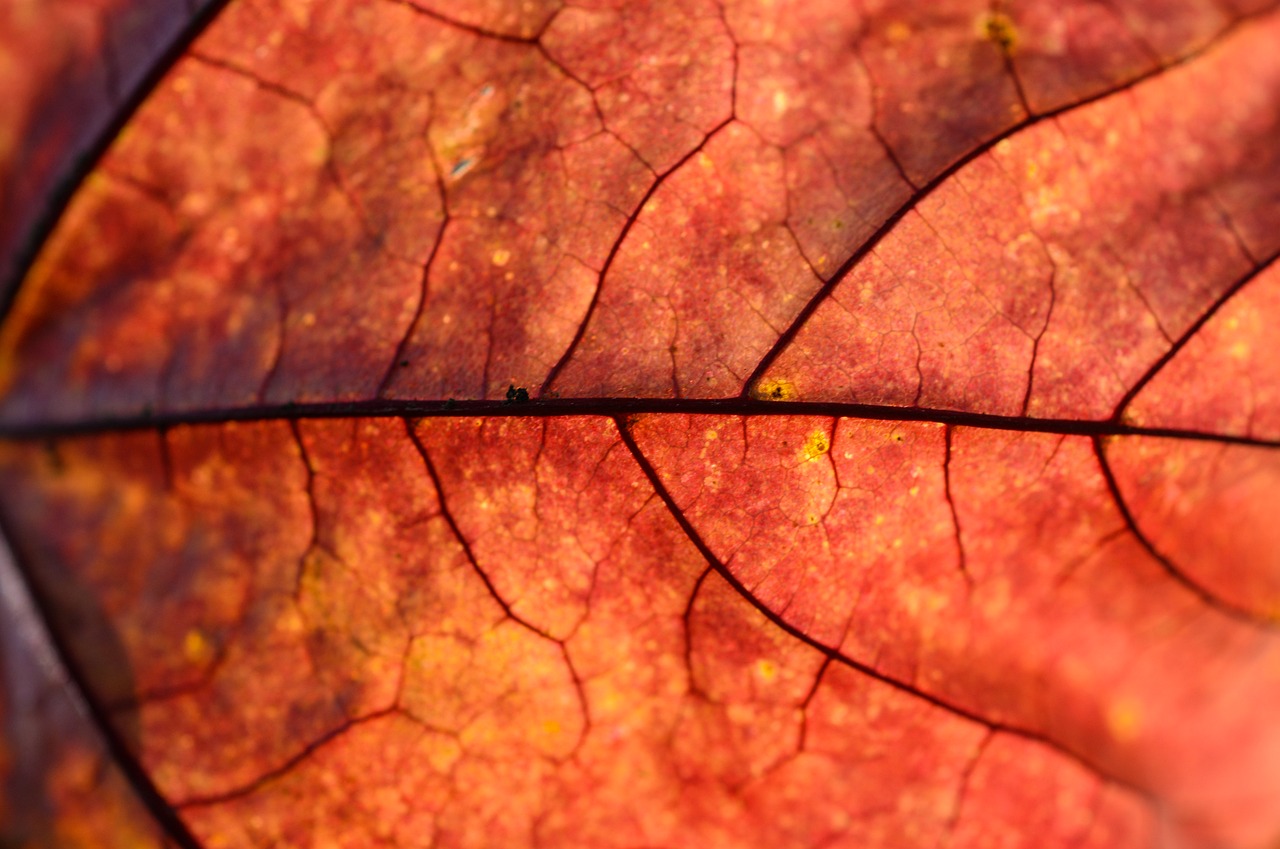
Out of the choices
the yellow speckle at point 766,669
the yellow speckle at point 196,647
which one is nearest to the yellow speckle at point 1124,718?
the yellow speckle at point 766,669

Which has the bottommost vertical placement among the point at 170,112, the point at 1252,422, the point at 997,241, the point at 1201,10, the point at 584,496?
the point at 584,496

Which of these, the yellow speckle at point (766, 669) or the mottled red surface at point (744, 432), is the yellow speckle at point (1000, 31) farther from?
the yellow speckle at point (766, 669)

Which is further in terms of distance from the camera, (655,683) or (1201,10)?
(1201,10)

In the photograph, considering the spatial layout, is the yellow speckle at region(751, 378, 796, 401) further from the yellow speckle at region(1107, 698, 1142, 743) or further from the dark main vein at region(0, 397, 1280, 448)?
the yellow speckle at region(1107, 698, 1142, 743)

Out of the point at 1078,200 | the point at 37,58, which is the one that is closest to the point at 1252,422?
the point at 1078,200

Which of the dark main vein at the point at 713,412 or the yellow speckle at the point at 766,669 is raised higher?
the dark main vein at the point at 713,412

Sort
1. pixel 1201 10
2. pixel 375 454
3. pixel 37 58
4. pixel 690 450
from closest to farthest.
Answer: pixel 690 450, pixel 375 454, pixel 1201 10, pixel 37 58

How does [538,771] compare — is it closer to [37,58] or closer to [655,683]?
[655,683]
